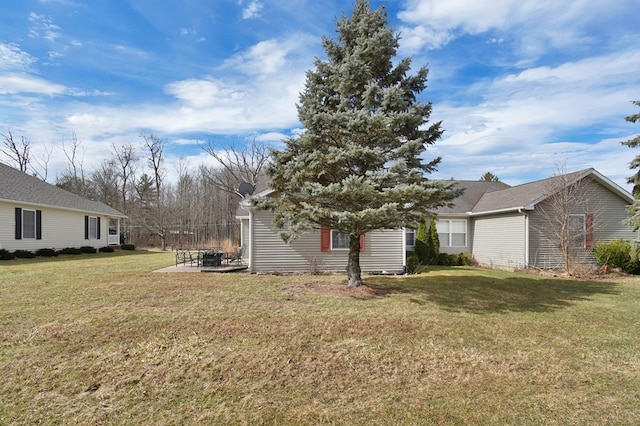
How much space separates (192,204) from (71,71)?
65.0 ft

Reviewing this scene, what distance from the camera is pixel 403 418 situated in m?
3.24

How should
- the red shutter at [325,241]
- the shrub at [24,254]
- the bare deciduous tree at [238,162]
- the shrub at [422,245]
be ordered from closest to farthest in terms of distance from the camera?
the red shutter at [325,241] < the shrub at [422,245] < the shrub at [24,254] < the bare deciduous tree at [238,162]

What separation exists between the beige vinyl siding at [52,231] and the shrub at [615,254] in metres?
26.4

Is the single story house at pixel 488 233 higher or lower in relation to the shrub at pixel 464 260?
higher

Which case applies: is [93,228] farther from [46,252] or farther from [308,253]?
[308,253]

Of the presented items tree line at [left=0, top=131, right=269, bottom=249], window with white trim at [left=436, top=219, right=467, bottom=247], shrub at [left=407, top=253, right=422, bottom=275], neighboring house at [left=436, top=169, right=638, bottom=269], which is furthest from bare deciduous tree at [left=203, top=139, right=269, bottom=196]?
neighboring house at [left=436, top=169, right=638, bottom=269]

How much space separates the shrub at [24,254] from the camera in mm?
16578

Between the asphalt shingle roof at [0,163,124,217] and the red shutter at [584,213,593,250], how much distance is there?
85.9 ft

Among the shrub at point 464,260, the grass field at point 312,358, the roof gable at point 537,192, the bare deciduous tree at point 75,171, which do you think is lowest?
the shrub at point 464,260

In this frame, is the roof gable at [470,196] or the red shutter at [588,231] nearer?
the red shutter at [588,231]

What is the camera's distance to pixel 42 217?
18.7 meters

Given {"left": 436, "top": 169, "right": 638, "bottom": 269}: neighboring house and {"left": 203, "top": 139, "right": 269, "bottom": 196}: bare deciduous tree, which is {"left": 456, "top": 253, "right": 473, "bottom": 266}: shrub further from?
{"left": 203, "top": 139, "right": 269, "bottom": 196}: bare deciduous tree

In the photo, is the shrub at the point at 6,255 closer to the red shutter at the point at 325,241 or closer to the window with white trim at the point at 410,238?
the red shutter at the point at 325,241

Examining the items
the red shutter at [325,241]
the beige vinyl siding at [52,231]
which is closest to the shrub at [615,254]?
the red shutter at [325,241]
